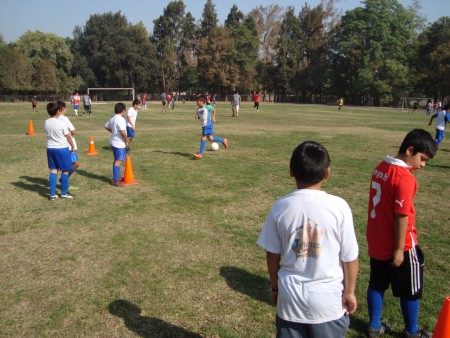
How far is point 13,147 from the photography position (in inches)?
527

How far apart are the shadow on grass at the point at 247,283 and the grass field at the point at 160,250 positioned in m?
0.01

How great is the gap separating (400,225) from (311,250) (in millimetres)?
1122

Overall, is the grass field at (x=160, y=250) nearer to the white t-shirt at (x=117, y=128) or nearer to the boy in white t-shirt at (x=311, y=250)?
the white t-shirt at (x=117, y=128)

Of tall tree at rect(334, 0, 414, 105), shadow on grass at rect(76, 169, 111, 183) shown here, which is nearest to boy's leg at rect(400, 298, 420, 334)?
shadow on grass at rect(76, 169, 111, 183)

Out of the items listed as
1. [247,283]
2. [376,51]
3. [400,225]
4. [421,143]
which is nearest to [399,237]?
[400,225]

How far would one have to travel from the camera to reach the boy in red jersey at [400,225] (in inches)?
111

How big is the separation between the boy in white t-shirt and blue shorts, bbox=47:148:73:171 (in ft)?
19.5

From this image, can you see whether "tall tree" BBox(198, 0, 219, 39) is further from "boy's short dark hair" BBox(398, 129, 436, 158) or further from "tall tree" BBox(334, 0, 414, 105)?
"boy's short dark hair" BBox(398, 129, 436, 158)

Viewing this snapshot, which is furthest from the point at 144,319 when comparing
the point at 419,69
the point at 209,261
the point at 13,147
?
the point at 419,69

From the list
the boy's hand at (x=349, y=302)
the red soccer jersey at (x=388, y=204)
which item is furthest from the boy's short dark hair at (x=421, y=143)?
the boy's hand at (x=349, y=302)

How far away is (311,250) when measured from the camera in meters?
2.11

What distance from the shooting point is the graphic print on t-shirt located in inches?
81.4

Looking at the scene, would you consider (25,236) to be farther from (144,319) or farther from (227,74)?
(227,74)

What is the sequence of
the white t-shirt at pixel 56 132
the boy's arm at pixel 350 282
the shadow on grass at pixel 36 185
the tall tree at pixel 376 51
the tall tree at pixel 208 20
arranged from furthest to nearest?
1. the tall tree at pixel 208 20
2. the tall tree at pixel 376 51
3. the shadow on grass at pixel 36 185
4. the white t-shirt at pixel 56 132
5. the boy's arm at pixel 350 282
